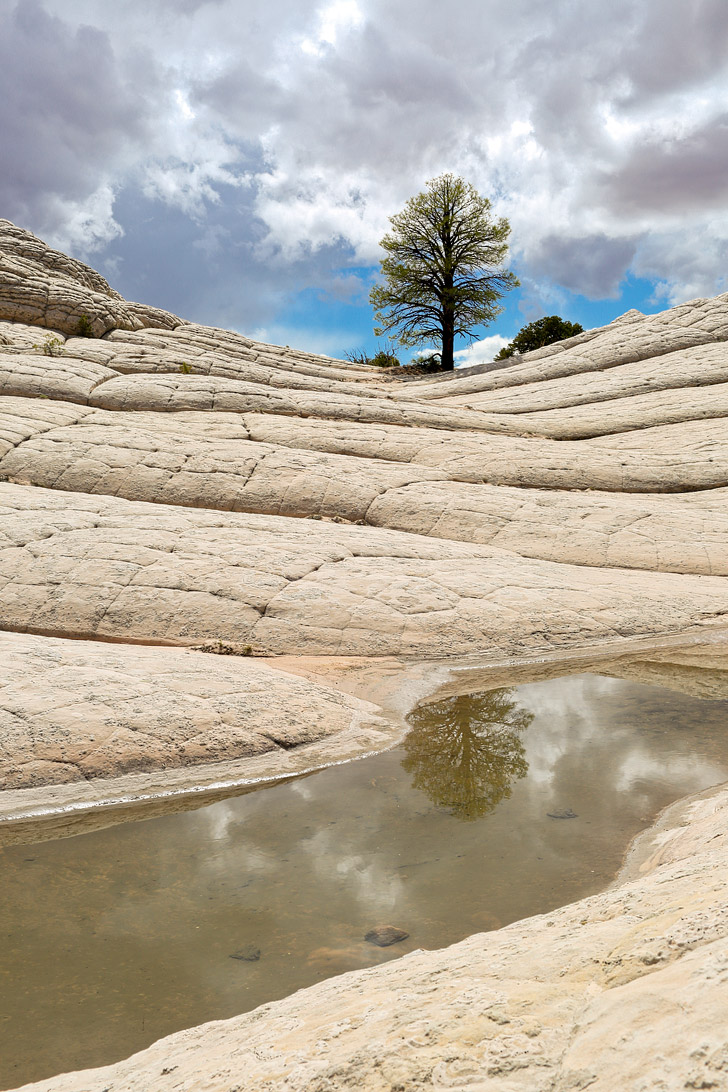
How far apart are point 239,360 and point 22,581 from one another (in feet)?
57.2

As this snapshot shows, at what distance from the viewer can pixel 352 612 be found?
32.7 ft

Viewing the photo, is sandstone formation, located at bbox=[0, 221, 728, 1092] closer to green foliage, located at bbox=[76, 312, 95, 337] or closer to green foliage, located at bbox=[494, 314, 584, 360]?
green foliage, located at bbox=[76, 312, 95, 337]

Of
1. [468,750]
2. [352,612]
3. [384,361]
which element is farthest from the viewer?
[384,361]

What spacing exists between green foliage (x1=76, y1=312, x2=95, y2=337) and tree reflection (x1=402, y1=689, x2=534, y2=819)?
22.3 meters

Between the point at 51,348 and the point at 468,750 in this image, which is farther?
the point at 51,348

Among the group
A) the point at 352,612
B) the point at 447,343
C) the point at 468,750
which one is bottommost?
the point at 468,750

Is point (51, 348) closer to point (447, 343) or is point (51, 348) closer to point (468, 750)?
point (468, 750)

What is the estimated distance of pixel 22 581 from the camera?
10.2 m

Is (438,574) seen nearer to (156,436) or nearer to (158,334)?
(156,436)

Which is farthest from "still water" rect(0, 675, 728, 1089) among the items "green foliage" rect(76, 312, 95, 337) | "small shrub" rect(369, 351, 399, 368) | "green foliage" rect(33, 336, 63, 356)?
"small shrub" rect(369, 351, 399, 368)

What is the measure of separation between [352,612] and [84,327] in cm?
2010

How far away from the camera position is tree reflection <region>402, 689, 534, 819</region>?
5.92 metres

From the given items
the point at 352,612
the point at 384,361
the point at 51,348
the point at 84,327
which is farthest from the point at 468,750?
the point at 384,361

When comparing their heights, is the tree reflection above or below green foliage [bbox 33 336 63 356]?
below
